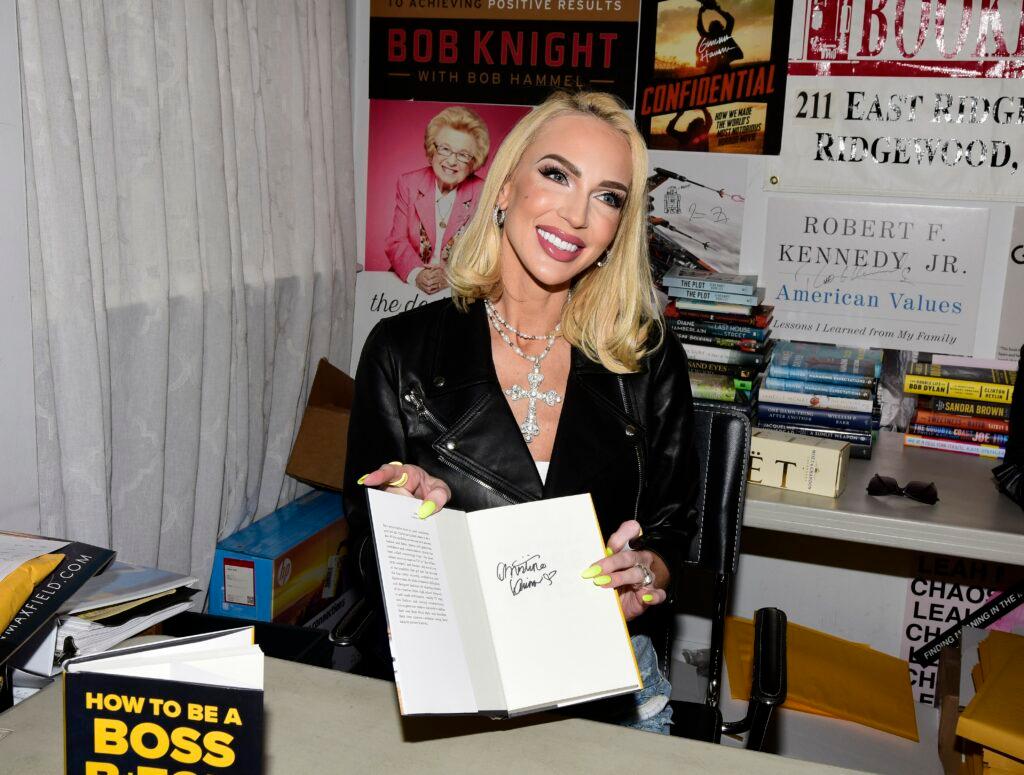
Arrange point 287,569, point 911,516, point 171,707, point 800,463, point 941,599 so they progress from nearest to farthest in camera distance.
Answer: point 171,707 < point 911,516 < point 800,463 < point 287,569 < point 941,599

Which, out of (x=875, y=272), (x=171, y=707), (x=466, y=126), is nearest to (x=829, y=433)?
(x=875, y=272)

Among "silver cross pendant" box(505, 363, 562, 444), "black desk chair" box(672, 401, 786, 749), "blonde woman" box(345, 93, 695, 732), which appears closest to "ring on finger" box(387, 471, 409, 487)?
"blonde woman" box(345, 93, 695, 732)

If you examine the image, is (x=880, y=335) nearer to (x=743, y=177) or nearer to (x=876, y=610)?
(x=743, y=177)

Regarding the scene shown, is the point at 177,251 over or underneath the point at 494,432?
over

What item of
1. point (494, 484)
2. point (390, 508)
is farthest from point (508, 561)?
point (494, 484)

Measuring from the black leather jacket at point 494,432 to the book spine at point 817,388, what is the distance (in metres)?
Answer: 0.76

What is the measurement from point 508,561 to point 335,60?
2078 mm

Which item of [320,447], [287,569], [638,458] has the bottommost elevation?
[287,569]

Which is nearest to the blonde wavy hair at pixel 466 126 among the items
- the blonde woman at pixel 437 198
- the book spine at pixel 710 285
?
the blonde woman at pixel 437 198

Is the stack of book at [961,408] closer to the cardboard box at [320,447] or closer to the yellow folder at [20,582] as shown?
the cardboard box at [320,447]

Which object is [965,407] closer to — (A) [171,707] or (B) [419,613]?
(B) [419,613]

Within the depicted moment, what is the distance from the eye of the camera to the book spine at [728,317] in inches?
96.4

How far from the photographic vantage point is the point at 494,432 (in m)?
1.60

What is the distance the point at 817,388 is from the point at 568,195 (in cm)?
114
